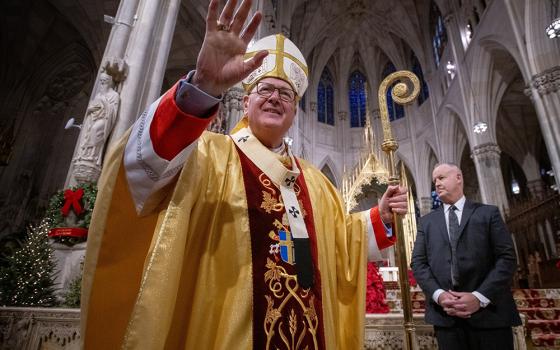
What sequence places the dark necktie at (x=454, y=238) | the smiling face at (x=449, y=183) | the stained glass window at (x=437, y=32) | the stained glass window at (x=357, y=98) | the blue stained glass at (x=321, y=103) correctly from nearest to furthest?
1. the dark necktie at (x=454, y=238)
2. the smiling face at (x=449, y=183)
3. the stained glass window at (x=437, y=32)
4. the blue stained glass at (x=321, y=103)
5. the stained glass window at (x=357, y=98)

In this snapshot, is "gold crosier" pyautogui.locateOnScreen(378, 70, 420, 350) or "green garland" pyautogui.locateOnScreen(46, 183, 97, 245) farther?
"green garland" pyautogui.locateOnScreen(46, 183, 97, 245)

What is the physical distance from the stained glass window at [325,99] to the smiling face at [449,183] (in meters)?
18.1

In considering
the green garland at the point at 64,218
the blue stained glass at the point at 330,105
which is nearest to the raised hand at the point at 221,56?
the green garland at the point at 64,218

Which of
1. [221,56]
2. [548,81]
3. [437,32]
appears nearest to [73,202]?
[221,56]

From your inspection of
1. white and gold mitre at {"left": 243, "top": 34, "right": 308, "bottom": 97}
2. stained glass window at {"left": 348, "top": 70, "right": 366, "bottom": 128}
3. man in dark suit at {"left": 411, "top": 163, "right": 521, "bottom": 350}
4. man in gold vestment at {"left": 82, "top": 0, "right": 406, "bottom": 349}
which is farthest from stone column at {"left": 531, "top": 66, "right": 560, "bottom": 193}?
stained glass window at {"left": 348, "top": 70, "right": 366, "bottom": 128}

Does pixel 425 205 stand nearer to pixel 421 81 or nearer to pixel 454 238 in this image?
pixel 421 81

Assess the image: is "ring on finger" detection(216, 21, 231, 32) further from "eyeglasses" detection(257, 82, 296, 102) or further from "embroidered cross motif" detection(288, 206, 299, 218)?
"embroidered cross motif" detection(288, 206, 299, 218)

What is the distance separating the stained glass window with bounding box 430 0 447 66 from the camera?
1565 cm

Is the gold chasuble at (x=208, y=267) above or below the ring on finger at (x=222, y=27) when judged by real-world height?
below

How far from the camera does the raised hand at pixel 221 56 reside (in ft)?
3.22

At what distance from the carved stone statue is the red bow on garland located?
16.5 inches

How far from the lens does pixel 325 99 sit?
67.9 feet

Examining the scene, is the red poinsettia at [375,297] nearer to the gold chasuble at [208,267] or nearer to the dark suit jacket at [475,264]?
the dark suit jacket at [475,264]

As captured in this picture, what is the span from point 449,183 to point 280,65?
4.86 feet
